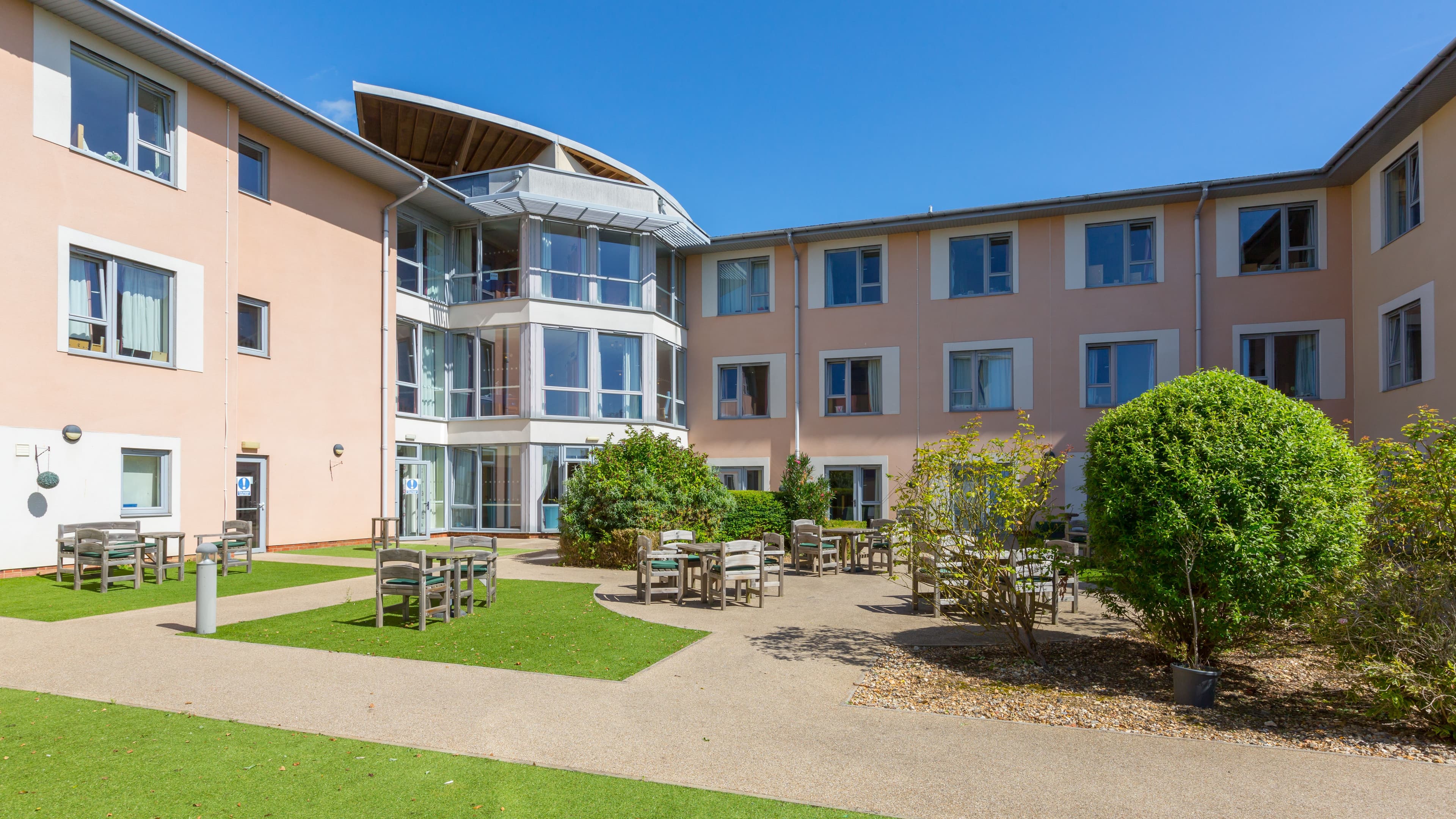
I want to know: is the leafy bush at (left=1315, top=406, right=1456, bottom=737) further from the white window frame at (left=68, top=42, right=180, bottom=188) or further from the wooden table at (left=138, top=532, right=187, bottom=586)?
the white window frame at (left=68, top=42, right=180, bottom=188)

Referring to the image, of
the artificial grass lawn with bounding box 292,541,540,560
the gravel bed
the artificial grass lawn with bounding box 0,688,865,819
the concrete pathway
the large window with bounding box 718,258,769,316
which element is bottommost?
the artificial grass lawn with bounding box 292,541,540,560

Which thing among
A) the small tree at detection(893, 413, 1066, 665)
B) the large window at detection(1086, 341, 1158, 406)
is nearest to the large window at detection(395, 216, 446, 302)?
the small tree at detection(893, 413, 1066, 665)

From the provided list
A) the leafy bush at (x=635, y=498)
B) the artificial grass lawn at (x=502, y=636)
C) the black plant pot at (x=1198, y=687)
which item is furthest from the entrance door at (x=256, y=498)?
the black plant pot at (x=1198, y=687)

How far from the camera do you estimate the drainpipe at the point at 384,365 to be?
2045cm

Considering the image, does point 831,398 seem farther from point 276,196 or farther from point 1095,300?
point 276,196

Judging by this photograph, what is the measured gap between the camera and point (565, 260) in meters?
23.1

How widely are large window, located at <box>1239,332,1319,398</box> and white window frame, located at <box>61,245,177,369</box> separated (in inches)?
931

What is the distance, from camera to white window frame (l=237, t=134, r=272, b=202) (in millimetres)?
17234

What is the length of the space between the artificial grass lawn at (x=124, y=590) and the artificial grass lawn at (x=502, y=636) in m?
2.28

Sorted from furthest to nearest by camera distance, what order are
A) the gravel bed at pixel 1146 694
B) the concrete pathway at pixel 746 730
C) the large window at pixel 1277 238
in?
the large window at pixel 1277 238 < the gravel bed at pixel 1146 694 < the concrete pathway at pixel 746 730

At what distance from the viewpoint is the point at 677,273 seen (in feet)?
84.4

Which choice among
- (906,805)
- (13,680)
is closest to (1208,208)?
(906,805)

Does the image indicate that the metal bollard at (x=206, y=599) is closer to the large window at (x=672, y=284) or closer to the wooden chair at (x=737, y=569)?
the wooden chair at (x=737, y=569)

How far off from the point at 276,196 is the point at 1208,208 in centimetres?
2201
